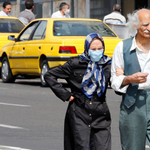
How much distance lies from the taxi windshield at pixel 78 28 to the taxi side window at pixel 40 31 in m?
0.35

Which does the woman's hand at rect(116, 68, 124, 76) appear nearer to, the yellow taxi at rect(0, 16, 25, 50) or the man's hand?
the man's hand

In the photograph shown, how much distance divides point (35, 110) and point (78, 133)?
5.19 m

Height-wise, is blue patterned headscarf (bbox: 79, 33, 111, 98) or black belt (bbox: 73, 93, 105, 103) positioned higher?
blue patterned headscarf (bbox: 79, 33, 111, 98)

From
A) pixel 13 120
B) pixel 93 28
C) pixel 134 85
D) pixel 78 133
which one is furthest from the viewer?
pixel 93 28

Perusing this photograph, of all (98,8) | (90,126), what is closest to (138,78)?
(90,126)

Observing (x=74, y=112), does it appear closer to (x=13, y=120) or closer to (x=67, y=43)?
(x=13, y=120)

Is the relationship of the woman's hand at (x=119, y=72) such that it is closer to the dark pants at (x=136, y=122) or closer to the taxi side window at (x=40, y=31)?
the dark pants at (x=136, y=122)

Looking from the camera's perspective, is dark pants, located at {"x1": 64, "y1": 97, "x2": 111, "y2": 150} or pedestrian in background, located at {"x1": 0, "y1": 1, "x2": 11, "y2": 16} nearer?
dark pants, located at {"x1": 64, "y1": 97, "x2": 111, "y2": 150}

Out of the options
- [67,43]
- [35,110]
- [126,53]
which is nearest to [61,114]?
[35,110]

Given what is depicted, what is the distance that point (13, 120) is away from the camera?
9117 mm

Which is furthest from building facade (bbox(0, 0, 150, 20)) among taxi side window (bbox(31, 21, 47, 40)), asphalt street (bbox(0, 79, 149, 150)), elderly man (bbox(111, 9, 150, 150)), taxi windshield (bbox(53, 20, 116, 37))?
elderly man (bbox(111, 9, 150, 150))

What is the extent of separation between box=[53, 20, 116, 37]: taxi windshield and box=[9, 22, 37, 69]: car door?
39.2 inches

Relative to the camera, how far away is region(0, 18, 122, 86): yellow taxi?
523 inches

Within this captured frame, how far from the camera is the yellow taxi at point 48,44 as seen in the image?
→ 13.3m
